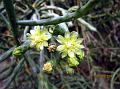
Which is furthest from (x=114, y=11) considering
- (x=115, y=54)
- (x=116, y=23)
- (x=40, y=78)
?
(x=40, y=78)

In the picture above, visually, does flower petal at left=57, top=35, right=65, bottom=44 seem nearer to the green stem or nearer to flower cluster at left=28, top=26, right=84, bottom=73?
flower cluster at left=28, top=26, right=84, bottom=73

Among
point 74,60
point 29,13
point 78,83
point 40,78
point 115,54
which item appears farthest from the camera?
point 115,54

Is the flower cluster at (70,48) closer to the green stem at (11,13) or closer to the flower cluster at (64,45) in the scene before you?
the flower cluster at (64,45)

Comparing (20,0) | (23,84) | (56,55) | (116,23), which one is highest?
(20,0)

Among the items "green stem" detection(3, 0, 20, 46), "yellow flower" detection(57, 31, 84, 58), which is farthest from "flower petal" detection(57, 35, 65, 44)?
"green stem" detection(3, 0, 20, 46)

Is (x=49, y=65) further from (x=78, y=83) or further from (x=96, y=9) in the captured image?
(x=96, y=9)

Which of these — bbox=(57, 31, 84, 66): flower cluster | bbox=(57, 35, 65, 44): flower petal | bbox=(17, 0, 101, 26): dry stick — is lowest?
bbox=(57, 31, 84, 66): flower cluster
